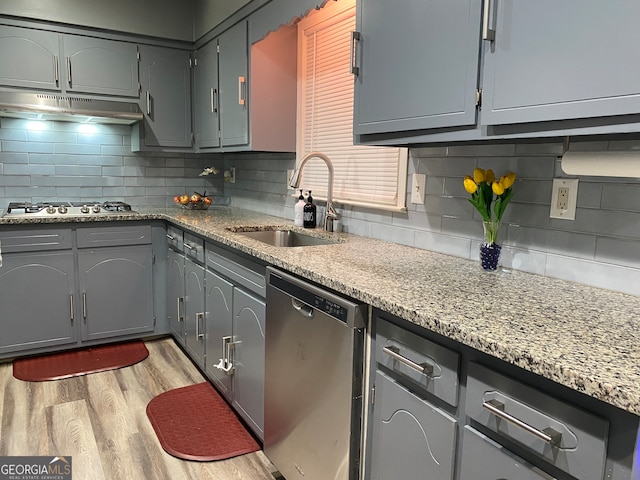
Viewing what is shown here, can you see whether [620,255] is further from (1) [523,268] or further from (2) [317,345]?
(2) [317,345]

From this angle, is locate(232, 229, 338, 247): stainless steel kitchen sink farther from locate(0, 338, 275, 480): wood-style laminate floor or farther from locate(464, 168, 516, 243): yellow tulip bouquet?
locate(464, 168, 516, 243): yellow tulip bouquet

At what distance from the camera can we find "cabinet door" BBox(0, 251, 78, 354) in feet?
9.40

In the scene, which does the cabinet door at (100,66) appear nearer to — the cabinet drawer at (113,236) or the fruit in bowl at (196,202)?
the fruit in bowl at (196,202)

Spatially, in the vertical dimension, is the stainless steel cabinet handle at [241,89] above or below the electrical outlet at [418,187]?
above

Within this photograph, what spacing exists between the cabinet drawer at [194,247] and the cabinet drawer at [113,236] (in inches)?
18.1

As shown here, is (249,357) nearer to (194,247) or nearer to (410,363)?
(194,247)

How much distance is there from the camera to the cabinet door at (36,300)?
9.40 ft

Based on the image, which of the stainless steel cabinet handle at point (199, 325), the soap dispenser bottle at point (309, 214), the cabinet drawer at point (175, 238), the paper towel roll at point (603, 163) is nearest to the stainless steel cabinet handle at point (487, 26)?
the paper towel roll at point (603, 163)

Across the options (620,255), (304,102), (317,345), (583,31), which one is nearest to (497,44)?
(583,31)

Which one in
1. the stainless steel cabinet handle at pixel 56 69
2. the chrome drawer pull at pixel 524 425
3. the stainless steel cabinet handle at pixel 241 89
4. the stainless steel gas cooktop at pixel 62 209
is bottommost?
the chrome drawer pull at pixel 524 425

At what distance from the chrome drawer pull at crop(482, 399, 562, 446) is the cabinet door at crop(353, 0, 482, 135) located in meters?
0.76

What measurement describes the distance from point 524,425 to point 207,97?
305 cm

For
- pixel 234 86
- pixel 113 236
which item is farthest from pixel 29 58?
pixel 234 86

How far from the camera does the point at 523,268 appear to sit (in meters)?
1.59
